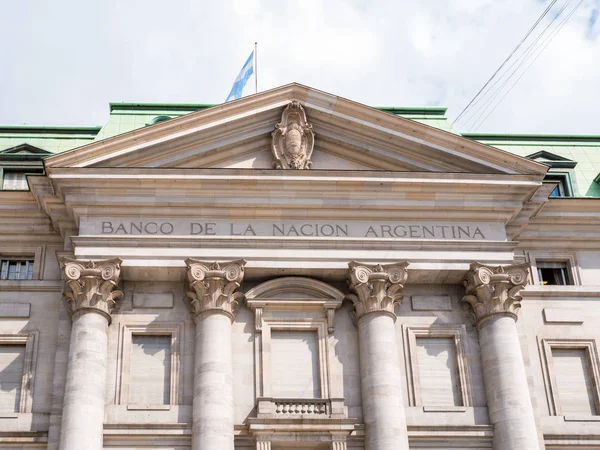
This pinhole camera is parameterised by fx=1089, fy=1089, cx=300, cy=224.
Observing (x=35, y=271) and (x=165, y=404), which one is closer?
(x=165, y=404)

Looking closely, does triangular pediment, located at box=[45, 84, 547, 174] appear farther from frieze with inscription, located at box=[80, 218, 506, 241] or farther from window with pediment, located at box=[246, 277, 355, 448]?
window with pediment, located at box=[246, 277, 355, 448]

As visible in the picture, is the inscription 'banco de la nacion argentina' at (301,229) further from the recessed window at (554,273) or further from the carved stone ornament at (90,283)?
the recessed window at (554,273)

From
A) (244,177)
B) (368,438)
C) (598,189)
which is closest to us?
(368,438)

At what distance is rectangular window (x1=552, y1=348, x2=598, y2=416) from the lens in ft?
126

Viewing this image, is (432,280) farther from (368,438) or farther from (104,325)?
(104,325)

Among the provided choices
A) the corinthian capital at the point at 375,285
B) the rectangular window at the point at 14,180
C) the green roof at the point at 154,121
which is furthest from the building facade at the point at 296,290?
the green roof at the point at 154,121

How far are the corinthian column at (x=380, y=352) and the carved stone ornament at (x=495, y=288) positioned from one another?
255 centimetres

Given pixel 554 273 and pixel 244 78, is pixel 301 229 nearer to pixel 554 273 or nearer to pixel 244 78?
pixel 244 78

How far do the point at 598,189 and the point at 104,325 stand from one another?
2072cm

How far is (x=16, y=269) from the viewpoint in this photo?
39.6 m

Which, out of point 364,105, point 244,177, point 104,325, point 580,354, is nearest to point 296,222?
→ point 244,177

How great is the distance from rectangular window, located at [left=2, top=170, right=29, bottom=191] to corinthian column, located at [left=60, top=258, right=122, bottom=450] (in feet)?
20.3

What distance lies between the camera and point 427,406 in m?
37.0

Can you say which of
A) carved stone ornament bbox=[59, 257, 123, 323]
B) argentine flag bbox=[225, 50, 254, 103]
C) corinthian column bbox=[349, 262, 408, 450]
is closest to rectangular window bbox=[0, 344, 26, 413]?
carved stone ornament bbox=[59, 257, 123, 323]
